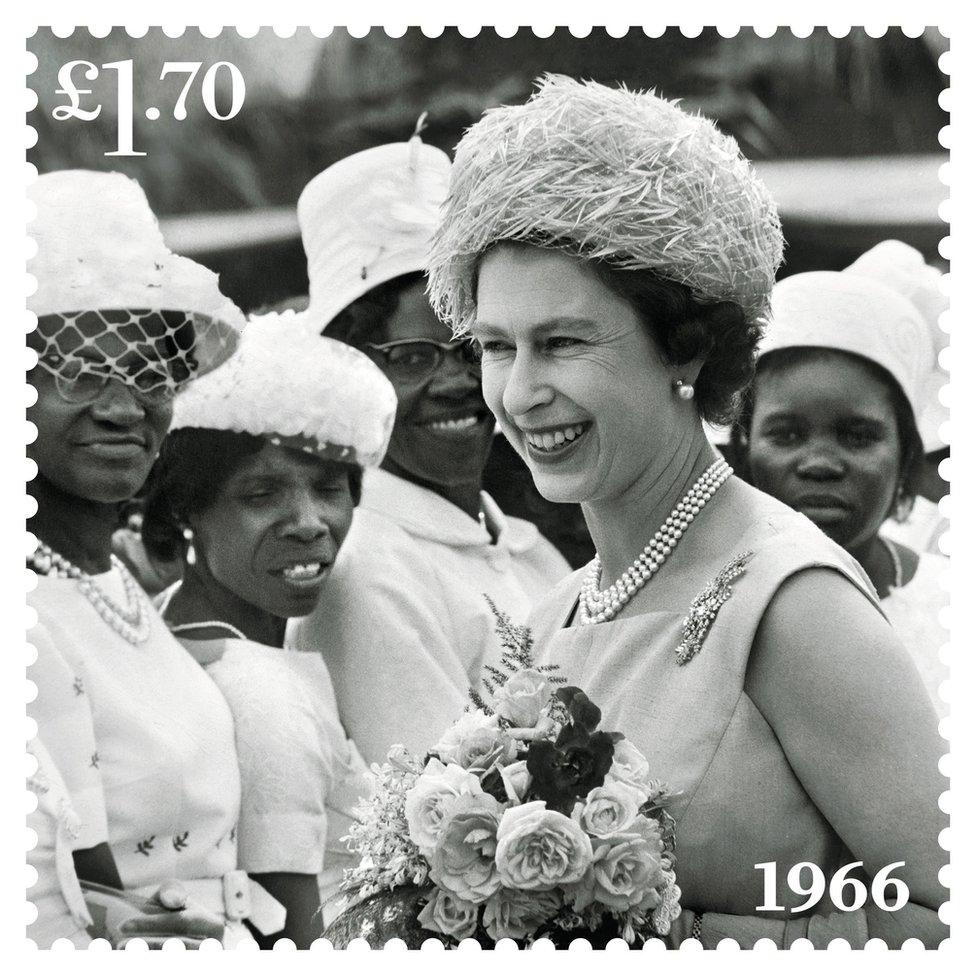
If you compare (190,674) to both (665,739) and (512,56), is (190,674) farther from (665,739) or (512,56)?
(512,56)

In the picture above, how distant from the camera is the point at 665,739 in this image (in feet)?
10.8

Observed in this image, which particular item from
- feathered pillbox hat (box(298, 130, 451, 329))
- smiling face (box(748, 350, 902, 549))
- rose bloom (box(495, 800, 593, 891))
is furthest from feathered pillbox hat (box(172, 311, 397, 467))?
rose bloom (box(495, 800, 593, 891))

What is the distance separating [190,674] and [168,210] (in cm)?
132

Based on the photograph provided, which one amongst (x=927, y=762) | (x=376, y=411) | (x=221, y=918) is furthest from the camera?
(x=376, y=411)

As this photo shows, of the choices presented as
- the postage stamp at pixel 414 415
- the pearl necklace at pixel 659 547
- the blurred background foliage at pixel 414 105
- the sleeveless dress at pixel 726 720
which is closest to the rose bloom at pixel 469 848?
the postage stamp at pixel 414 415

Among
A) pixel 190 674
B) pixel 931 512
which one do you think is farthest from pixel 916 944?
pixel 190 674

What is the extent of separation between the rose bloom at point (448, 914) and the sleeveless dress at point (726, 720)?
0.48m

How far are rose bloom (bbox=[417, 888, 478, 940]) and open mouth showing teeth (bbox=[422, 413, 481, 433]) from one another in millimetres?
1508

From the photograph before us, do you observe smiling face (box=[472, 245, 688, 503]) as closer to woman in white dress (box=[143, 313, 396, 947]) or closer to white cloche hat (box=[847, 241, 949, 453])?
woman in white dress (box=[143, 313, 396, 947])

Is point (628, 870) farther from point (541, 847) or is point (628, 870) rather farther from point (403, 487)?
point (403, 487)

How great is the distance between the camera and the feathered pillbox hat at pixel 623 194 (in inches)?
132

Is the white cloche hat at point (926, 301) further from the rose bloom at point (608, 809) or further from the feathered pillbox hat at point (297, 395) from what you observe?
the rose bloom at point (608, 809)

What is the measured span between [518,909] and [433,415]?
160 cm

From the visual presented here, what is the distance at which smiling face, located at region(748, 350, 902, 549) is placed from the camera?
166 inches
